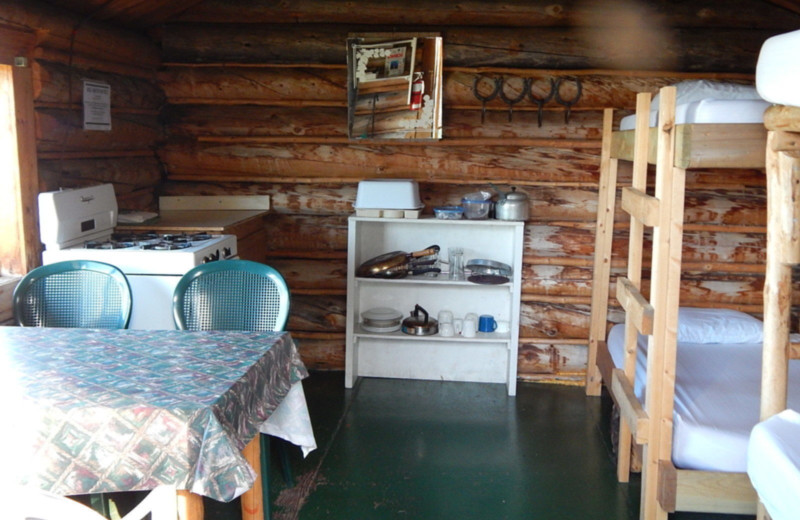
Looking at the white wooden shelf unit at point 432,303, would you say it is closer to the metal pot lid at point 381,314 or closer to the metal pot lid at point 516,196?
the metal pot lid at point 381,314

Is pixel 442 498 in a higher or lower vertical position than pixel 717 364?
lower

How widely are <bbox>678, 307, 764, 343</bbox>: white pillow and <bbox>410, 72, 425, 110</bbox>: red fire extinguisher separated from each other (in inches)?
84.8

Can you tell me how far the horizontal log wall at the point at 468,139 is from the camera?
16.2 ft

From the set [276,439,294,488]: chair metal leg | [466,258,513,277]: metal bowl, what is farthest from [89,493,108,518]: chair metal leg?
[466,258,513,277]: metal bowl

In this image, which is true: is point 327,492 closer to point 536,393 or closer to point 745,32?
point 536,393

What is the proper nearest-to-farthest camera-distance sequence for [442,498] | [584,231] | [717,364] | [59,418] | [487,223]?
[59,418], [442,498], [717,364], [487,223], [584,231]

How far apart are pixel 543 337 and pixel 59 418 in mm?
3706

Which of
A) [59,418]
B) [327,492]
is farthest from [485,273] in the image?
[59,418]

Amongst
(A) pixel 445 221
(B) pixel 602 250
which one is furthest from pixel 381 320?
(B) pixel 602 250

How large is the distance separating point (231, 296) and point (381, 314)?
1.81 m

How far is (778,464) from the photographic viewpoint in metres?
2.09

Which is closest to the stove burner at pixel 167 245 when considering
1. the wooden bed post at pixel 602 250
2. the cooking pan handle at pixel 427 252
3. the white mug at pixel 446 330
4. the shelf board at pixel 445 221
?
the shelf board at pixel 445 221

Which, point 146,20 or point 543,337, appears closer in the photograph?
point 146,20

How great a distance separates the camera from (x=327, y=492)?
355cm
